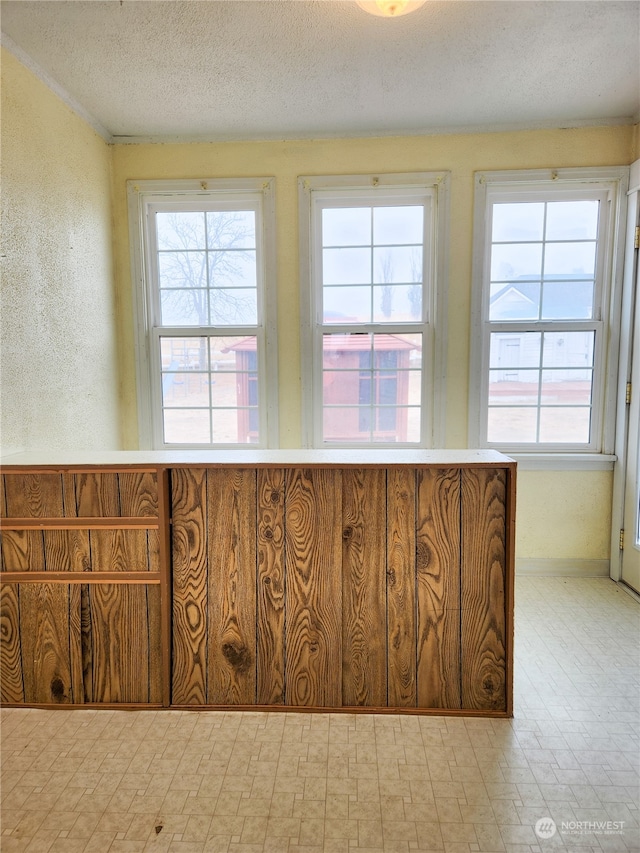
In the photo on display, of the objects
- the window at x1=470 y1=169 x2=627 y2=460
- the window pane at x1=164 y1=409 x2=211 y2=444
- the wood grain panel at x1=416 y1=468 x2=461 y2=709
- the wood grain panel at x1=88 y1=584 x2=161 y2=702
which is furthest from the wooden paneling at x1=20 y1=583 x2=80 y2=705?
the window at x1=470 y1=169 x2=627 y2=460

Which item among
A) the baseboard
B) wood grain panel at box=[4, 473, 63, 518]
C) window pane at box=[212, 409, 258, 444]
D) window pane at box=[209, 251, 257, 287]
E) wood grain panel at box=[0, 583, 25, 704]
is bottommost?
the baseboard

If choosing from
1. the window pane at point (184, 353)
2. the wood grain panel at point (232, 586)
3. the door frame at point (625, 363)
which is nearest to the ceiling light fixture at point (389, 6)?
the door frame at point (625, 363)

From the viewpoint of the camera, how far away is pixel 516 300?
293 cm

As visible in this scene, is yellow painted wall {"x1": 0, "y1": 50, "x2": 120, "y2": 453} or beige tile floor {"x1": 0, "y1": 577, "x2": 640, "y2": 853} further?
Result: yellow painted wall {"x1": 0, "y1": 50, "x2": 120, "y2": 453}

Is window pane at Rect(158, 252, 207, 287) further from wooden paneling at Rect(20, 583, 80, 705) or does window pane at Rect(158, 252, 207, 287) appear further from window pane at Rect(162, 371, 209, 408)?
wooden paneling at Rect(20, 583, 80, 705)

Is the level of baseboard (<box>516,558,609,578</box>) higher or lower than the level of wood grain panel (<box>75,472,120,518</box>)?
lower

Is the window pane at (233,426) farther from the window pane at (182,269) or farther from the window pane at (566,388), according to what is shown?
the window pane at (566,388)

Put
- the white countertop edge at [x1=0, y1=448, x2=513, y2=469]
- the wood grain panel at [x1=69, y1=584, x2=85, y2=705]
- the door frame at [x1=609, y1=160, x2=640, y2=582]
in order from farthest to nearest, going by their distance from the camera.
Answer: the door frame at [x1=609, y1=160, x2=640, y2=582]
the wood grain panel at [x1=69, y1=584, x2=85, y2=705]
the white countertop edge at [x1=0, y1=448, x2=513, y2=469]

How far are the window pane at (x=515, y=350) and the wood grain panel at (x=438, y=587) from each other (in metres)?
1.55

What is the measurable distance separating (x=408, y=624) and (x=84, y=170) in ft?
9.33

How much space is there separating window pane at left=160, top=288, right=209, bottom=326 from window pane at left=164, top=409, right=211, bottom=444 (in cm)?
59

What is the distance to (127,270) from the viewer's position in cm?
299

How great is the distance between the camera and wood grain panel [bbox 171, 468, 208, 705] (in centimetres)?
175

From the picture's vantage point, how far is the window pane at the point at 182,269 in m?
3.02
